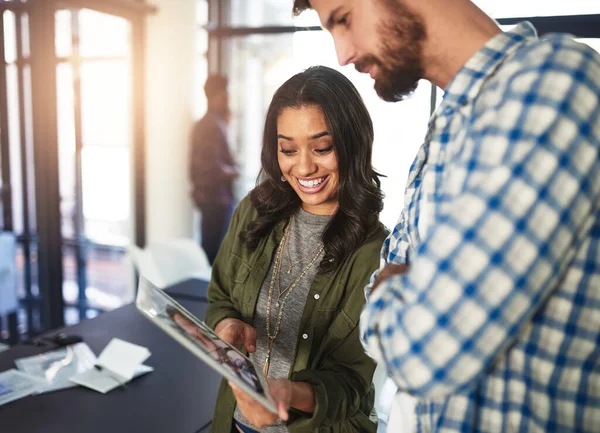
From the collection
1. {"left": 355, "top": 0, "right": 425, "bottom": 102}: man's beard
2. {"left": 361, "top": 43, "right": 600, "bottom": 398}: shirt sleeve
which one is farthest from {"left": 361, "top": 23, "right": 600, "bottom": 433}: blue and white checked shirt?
{"left": 355, "top": 0, "right": 425, "bottom": 102}: man's beard

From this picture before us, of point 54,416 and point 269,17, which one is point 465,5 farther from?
point 269,17

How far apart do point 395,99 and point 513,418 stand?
1.82ft

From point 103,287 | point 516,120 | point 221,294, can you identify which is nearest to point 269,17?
point 103,287

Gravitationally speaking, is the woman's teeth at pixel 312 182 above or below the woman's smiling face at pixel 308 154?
below

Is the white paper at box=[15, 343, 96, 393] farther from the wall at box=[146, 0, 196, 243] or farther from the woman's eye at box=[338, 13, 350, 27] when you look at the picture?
the wall at box=[146, 0, 196, 243]

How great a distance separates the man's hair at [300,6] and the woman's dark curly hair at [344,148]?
23 cm

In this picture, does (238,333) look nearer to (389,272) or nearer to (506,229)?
(389,272)

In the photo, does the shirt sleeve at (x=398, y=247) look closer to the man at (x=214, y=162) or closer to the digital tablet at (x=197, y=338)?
the digital tablet at (x=197, y=338)

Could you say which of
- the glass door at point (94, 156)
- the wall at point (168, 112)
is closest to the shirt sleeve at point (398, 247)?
the glass door at point (94, 156)

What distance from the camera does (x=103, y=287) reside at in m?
4.66

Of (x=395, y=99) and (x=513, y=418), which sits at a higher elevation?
(x=395, y=99)

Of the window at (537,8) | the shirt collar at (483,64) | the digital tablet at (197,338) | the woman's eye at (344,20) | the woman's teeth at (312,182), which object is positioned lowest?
the digital tablet at (197,338)

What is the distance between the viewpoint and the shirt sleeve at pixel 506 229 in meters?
0.63

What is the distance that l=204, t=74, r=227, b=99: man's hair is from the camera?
4.38m
